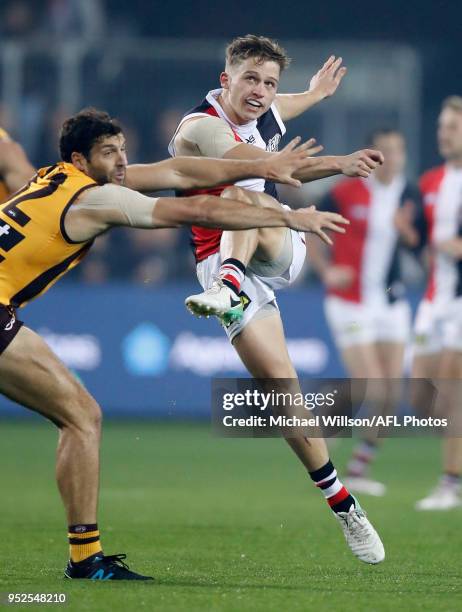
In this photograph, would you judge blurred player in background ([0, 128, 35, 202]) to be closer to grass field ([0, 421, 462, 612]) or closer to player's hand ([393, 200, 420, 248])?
grass field ([0, 421, 462, 612])

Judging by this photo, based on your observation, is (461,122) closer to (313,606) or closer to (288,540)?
(288,540)

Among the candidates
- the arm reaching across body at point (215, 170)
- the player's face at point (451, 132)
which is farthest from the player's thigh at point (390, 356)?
the arm reaching across body at point (215, 170)

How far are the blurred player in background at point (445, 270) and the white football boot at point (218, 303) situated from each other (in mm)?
3709

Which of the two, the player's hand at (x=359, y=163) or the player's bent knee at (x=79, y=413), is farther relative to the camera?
the player's hand at (x=359, y=163)

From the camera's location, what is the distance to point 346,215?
12766mm

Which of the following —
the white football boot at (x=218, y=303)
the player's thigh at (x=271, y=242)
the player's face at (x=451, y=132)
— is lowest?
the white football boot at (x=218, y=303)

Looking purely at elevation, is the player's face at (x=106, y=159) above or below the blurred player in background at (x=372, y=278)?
below

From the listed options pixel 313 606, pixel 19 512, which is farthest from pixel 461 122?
pixel 313 606

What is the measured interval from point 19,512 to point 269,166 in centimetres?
382

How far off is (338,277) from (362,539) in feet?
17.6

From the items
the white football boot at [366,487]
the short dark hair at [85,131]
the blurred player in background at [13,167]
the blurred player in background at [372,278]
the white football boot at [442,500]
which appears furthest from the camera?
the blurred player in background at [372,278]

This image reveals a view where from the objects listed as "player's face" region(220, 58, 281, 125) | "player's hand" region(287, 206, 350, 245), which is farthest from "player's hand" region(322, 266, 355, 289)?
"player's hand" region(287, 206, 350, 245)

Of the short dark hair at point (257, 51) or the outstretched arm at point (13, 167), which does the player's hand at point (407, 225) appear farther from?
the short dark hair at point (257, 51)

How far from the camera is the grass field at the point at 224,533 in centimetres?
610
